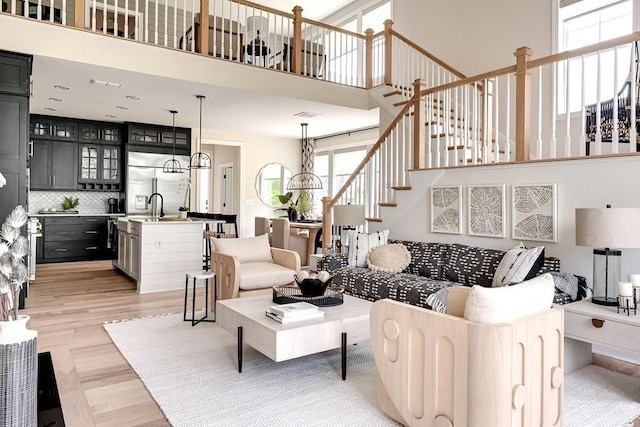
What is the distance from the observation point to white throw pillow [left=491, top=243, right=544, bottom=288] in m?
3.34

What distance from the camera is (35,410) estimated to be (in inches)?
58.4

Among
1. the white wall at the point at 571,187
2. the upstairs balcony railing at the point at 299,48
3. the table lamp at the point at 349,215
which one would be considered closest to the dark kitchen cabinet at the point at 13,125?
the upstairs balcony railing at the point at 299,48

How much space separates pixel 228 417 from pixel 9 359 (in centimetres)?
125

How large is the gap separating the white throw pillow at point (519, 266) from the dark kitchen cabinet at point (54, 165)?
7834 millimetres

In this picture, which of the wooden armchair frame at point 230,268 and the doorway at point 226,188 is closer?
the wooden armchair frame at point 230,268

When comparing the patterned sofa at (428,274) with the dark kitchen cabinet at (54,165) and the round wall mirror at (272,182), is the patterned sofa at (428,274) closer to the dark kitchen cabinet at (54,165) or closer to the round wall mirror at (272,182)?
the dark kitchen cabinet at (54,165)

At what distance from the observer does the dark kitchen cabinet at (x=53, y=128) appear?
313 inches

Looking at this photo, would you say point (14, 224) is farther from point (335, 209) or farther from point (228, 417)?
point (335, 209)

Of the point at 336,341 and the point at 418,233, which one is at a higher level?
the point at 418,233

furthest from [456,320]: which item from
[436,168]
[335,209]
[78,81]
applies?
[78,81]

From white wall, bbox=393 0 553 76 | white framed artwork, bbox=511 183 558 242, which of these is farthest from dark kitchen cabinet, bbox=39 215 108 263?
white framed artwork, bbox=511 183 558 242

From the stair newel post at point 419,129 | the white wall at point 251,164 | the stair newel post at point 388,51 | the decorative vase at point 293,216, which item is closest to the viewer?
the stair newel post at point 419,129

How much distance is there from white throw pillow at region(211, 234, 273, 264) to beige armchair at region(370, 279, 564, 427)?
259cm

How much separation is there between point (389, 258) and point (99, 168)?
6601 millimetres
